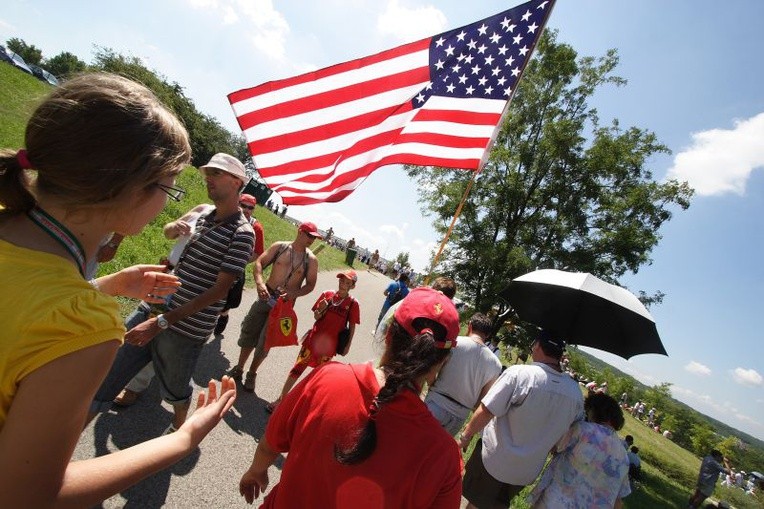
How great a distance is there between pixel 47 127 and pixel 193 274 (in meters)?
2.28

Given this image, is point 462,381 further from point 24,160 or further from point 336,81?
point 24,160

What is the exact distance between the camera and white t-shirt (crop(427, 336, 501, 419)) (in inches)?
158

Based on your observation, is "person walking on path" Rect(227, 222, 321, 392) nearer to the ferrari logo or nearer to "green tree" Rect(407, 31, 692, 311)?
the ferrari logo

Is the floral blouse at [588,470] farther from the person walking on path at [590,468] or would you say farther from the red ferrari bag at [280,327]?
the red ferrari bag at [280,327]

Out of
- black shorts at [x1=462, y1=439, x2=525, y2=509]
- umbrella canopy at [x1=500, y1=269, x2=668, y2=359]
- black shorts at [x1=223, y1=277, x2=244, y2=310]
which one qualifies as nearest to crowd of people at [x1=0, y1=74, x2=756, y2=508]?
black shorts at [x1=223, y1=277, x2=244, y2=310]

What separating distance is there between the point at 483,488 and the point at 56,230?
13.2ft

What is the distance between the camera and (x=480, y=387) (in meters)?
4.09

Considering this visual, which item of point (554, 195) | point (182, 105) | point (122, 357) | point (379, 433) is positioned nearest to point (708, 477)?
point (554, 195)

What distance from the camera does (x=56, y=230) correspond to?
1.11m

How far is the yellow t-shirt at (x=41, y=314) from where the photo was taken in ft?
2.87

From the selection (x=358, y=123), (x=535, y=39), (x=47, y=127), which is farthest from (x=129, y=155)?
(x=535, y=39)

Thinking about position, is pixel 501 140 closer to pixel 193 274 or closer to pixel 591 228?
pixel 591 228

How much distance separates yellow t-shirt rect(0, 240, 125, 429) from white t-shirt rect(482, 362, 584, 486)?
320 centimetres

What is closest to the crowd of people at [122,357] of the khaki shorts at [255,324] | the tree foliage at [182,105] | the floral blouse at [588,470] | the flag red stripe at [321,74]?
the khaki shorts at [255,324]
